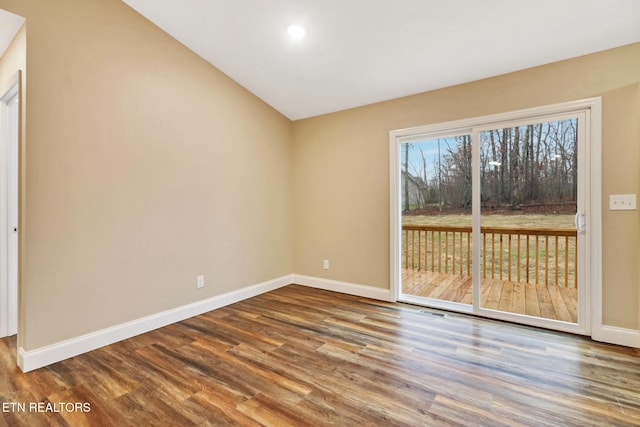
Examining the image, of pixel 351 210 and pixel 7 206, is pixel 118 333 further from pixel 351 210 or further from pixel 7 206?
pixel 351 210

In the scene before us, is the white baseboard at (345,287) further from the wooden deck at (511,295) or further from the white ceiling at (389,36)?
the white ceiling at (389,36)

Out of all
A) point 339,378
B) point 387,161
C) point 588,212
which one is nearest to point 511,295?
point 588,212

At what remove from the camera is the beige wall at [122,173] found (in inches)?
85.7

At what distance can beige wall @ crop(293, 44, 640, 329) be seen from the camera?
94.9 inches

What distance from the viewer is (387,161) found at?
3596mm

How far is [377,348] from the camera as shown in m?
2.42

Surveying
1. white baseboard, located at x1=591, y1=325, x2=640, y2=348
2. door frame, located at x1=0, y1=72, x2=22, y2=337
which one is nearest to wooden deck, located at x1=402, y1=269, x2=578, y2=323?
white baseboard, located at x1=591, y1=325, x2=640, y2=348

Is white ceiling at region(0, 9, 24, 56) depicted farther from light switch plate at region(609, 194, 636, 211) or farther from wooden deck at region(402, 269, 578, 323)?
light switch plate at region(609, 194, 636, 211)

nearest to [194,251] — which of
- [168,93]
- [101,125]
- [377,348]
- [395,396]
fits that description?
[101,125]

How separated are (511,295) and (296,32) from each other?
3462mm

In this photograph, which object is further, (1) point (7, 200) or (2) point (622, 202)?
(1) point (7, 200)

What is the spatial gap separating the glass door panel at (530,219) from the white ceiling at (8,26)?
3.93 m

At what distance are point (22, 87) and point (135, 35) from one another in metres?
1.00

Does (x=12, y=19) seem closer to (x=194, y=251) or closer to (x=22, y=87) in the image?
(x=22, y=87)
